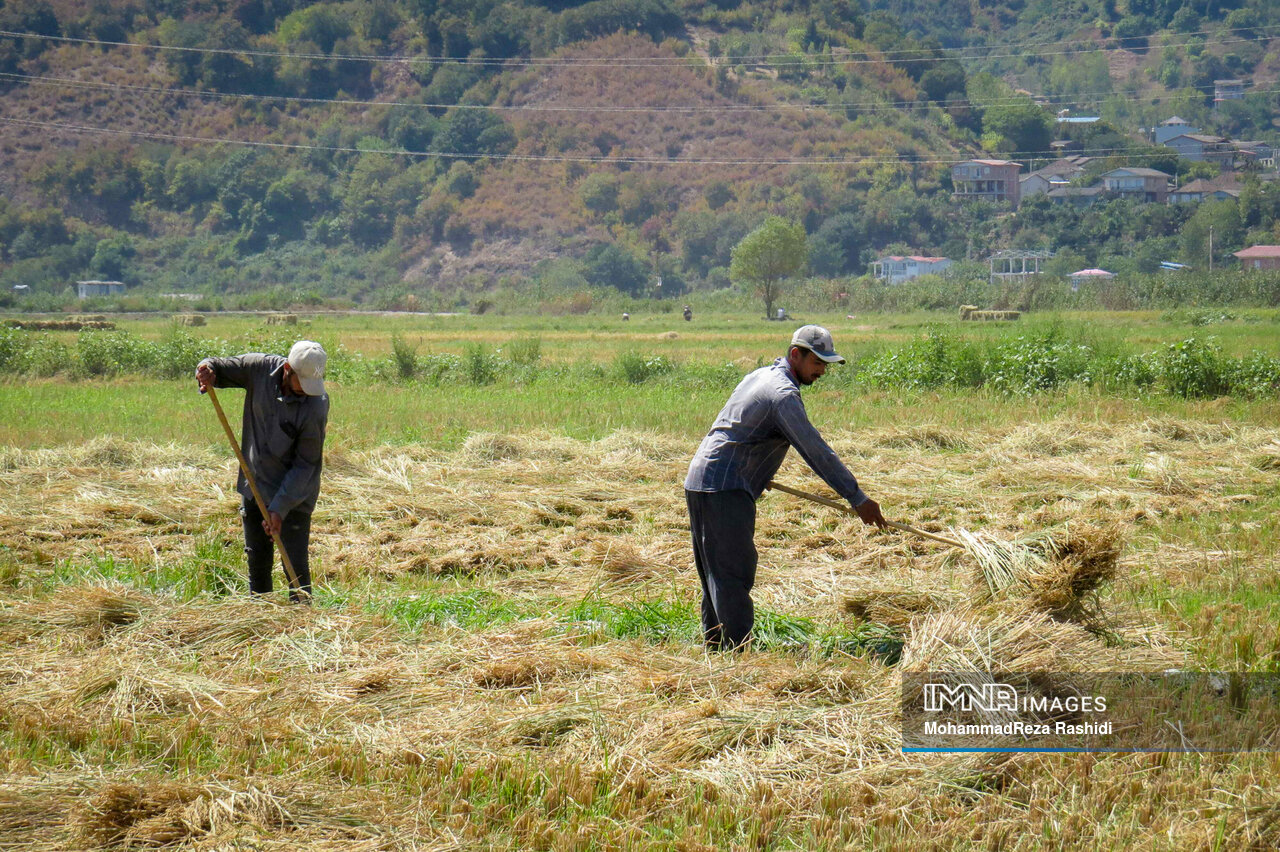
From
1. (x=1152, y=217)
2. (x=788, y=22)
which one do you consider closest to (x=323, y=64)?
(x=788, y=22)

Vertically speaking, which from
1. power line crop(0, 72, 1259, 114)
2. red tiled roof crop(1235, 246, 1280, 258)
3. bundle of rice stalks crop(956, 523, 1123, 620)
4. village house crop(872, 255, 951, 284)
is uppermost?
power line crop(0, 72, 1259, 114)

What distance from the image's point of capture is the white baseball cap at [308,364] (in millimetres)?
5227

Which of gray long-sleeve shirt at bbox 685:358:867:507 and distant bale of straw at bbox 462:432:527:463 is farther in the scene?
distant bale of straw at bbox 462:432:527:463

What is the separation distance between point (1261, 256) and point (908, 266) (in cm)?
2069

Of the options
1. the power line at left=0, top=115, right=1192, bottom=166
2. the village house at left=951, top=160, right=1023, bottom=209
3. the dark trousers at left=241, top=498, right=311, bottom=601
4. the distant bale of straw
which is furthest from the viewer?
the village house at left=951, top=160, right=1023, bottom=209

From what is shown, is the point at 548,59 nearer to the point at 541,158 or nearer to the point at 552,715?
the point at 541,158

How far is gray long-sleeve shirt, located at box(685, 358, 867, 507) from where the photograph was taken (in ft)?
15.3

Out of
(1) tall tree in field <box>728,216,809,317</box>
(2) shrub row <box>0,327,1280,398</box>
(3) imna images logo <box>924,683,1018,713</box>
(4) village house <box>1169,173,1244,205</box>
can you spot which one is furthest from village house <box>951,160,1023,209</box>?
(3) imna images logo <box>924,683,1018,713</box>

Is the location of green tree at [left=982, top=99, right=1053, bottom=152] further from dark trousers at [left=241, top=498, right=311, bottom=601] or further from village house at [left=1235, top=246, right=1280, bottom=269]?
dark trousers at [left=241, top=498, right=311, bottom=601]

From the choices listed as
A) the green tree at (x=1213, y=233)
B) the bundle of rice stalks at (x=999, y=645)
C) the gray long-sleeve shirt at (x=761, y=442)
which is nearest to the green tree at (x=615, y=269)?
the green tree at (x=1213, y=233)

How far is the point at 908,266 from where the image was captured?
75.9 meters

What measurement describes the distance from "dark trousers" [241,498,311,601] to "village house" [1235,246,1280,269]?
7202 cm

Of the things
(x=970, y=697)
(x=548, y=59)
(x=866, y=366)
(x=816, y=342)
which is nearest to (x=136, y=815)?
(x=970, y=697)

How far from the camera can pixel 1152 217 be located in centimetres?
7969
